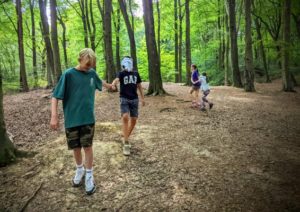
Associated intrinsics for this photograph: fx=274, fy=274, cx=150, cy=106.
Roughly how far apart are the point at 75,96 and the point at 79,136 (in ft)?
2.00

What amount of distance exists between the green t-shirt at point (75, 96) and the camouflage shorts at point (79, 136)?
84 mm

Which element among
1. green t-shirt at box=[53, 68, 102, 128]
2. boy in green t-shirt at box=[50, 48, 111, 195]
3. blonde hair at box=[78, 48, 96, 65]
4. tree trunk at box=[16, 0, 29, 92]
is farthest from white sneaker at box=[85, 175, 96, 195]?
tree trunk at box=[16, 0, 29, 92]

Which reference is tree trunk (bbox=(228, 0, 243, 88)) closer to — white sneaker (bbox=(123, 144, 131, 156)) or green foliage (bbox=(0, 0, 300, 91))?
green foliage (bbox=(0, 0, 300, 91))

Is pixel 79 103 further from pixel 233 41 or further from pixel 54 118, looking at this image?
pixel 233 41

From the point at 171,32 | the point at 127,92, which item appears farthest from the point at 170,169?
the point at 171,32

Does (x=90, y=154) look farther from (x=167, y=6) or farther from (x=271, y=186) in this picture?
(x=167, y=6)

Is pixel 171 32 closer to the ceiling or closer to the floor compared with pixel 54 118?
closer to the ceiling

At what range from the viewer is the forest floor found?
3949mm

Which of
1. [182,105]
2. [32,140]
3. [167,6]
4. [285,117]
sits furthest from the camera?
[167,6]

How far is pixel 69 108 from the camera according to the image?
4.07 meters

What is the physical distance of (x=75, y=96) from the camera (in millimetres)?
4070

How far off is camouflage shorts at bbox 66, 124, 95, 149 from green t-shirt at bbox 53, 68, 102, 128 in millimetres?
84

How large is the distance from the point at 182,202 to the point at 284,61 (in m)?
14.5

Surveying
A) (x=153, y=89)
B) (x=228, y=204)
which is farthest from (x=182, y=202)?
(x=153, y=89)
